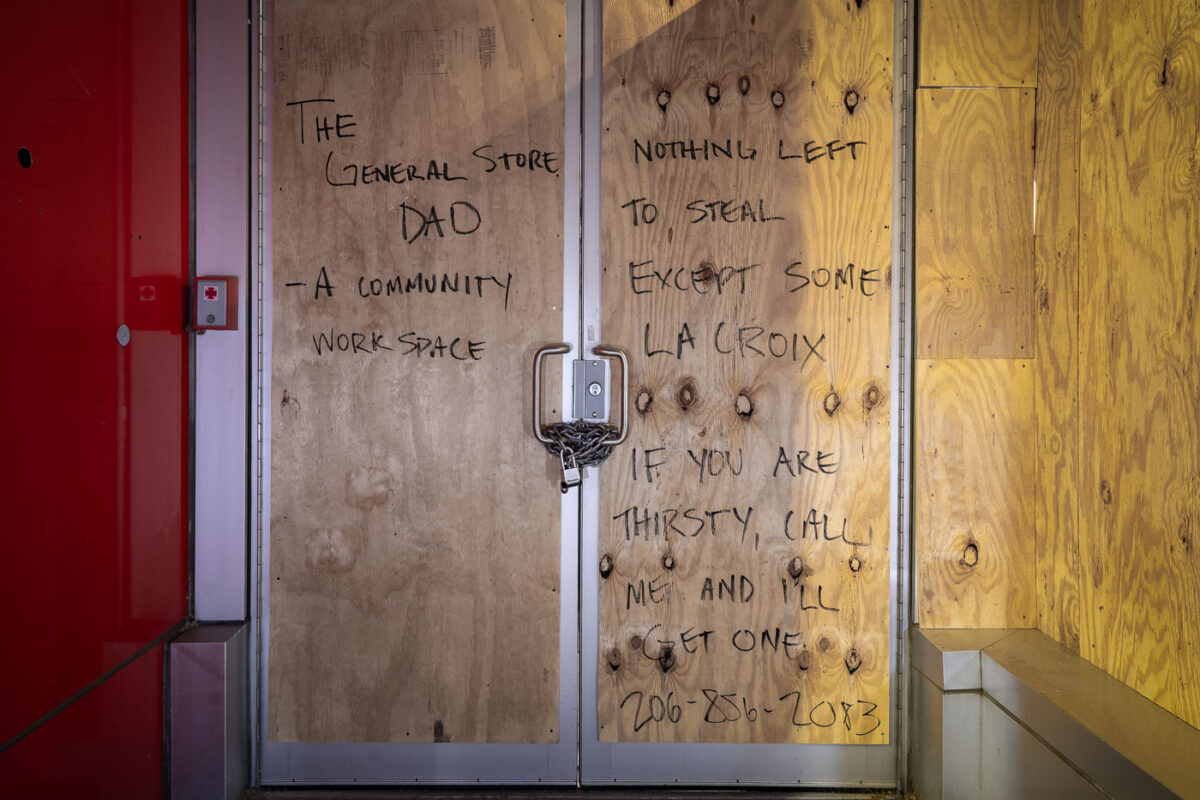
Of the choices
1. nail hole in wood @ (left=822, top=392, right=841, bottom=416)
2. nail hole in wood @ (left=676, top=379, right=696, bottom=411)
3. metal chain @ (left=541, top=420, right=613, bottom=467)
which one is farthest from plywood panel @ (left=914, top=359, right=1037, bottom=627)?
metal chain @ (left=541, top=420, right=613, bottom=467)

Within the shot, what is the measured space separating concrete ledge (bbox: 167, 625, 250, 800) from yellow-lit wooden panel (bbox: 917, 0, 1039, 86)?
8.93 feet

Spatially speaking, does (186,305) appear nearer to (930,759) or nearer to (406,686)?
(406,686)

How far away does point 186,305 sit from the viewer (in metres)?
2.10

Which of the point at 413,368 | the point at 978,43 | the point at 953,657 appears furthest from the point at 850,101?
the point at 953,657

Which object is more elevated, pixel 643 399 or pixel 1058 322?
pixel 1058 322

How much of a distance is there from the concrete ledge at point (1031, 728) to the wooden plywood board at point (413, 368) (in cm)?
113

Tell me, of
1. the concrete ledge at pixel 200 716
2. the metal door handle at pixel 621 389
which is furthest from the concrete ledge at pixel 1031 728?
the concrete ledge at pixel 200 716

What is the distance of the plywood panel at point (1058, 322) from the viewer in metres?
1.94

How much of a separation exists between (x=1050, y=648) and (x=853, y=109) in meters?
1.67

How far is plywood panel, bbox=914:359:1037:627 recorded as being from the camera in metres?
2.13

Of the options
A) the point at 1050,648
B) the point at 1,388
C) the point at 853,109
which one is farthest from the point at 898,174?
the point at 1,388

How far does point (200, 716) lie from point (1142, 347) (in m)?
2.68

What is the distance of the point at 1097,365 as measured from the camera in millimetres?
1833

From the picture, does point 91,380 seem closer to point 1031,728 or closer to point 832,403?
point 832,403
